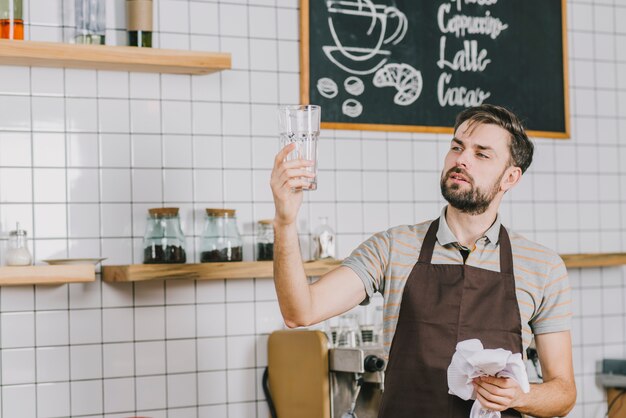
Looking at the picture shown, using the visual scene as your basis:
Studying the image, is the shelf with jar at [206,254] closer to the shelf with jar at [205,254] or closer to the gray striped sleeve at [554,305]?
the shelf with jar at [205,254]

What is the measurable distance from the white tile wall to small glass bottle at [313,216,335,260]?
0.09 metres

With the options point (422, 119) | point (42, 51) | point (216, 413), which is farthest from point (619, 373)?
point (42, 51)

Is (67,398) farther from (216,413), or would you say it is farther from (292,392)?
(292,392)

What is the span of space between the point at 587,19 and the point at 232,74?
1753 mm

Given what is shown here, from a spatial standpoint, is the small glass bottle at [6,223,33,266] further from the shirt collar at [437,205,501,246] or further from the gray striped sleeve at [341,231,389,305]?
the shirt collar at [437,205,501,246]

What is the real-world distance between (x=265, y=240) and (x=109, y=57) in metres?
0.89

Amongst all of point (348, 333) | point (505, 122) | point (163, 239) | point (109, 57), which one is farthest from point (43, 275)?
point (505, 122)

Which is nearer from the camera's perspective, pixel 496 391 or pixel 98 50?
pixel 496 391

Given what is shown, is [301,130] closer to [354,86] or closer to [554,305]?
[554,305]

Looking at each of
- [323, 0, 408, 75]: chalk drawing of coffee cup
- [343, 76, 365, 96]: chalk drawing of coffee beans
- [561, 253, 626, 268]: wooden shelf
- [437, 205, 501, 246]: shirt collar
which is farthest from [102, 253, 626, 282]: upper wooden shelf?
[561, 253, 626, 268]: wooden shelf

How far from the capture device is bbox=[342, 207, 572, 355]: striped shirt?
7.75ft

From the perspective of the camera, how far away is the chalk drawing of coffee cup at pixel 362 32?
363 centimetres

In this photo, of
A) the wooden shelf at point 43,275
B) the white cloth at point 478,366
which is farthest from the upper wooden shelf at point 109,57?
the white cloth at point 478,366

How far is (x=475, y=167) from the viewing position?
7.86 ft
